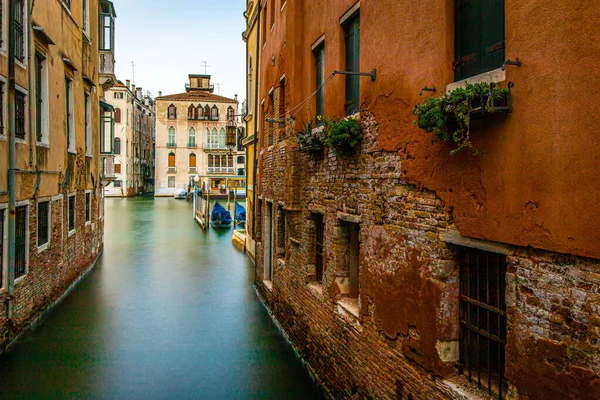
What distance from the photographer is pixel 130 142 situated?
5569cm

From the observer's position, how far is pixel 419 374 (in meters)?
4.40

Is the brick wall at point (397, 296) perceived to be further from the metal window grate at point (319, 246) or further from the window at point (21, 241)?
the window at point (21, 241)

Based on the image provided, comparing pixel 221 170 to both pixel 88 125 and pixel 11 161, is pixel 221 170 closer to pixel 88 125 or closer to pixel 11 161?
pixel 88 125

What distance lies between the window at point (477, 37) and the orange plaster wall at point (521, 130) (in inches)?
3.7

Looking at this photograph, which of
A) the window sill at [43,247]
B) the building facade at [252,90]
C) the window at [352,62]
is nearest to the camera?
the window at [352,62]

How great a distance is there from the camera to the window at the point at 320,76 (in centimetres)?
745

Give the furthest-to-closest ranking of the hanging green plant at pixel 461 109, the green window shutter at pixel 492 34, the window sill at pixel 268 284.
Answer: the window sill at pixel 268 284 → the green window shutter at pixel 492 34 → the hanging green plant at pixel 461 109

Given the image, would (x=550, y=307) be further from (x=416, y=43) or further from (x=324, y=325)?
(x=324, y=325)

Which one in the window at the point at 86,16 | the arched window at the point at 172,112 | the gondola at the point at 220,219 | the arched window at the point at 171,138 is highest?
the arched window at the point at 172,112

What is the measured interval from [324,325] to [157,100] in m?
53.3

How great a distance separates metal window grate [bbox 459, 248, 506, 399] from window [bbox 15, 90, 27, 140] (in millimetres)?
8038

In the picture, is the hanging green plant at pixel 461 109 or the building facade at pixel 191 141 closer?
the hanging green plant at pixel 461 109

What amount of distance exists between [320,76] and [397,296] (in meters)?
4.10

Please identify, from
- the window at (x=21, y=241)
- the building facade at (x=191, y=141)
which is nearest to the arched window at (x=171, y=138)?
the building facade at (x=191, y=141)
